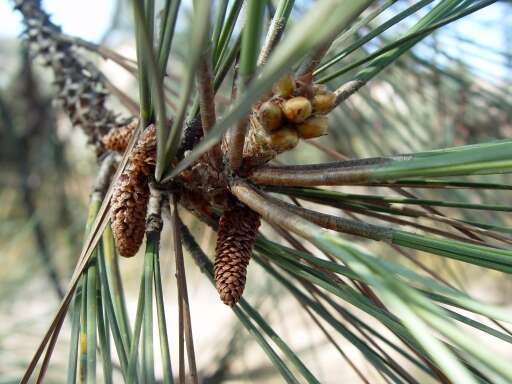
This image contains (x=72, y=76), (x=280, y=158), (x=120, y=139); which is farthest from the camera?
(x=280, y=158)

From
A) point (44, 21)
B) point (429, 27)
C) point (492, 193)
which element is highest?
point (44, 21)

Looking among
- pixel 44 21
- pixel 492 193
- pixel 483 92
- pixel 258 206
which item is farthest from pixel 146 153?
pixel 492 193

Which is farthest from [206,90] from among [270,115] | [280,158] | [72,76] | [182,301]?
[280,158]

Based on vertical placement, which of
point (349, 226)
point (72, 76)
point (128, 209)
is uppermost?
point (72, 76)

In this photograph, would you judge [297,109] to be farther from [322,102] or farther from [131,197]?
[131,197]

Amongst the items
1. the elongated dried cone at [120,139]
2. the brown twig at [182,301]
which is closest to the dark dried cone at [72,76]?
the elongated dried cone at [120,139]

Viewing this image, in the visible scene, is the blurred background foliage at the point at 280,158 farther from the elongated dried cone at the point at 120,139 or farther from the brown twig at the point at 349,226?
the brown twig at the point at 349,226

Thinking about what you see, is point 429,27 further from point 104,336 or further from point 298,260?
point 104,336
